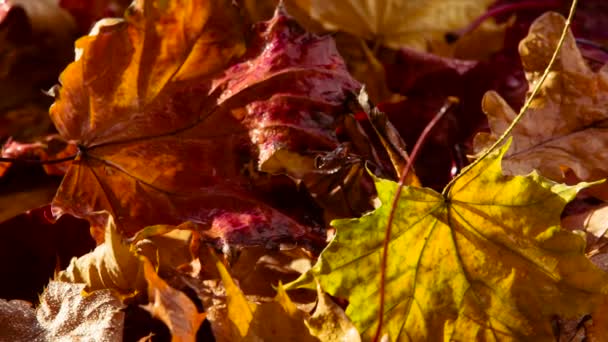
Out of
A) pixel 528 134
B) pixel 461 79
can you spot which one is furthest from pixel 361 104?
pixel 461 79

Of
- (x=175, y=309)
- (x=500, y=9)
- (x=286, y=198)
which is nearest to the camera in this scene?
(x=175, y=309)

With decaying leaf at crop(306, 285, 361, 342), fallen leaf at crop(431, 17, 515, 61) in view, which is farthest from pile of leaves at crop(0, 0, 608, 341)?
fallen leaf at crop(431, 17, 515, 61)

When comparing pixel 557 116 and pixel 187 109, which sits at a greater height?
pixel 187 109

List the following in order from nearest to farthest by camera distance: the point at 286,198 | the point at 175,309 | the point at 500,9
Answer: the point at 175,309 → the point at 286,198 → the point at 500,9

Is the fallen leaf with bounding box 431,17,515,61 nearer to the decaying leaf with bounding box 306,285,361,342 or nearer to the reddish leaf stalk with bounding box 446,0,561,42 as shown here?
the reddish leaf stalk with bounding box 446,0,561,42

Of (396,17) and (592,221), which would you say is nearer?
(592,221)

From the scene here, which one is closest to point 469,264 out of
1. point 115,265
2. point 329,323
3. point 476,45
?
point 329,323

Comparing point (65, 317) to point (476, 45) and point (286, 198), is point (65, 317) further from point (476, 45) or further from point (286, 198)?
point (476, 45)

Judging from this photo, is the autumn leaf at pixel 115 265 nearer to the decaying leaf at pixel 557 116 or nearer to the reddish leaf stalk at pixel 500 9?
the decaying leaf at pixel 557 116
